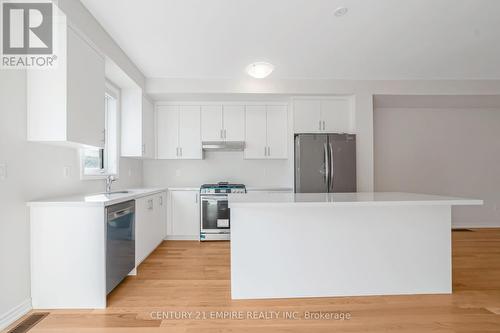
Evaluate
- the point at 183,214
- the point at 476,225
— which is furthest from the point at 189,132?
the point at 476,225

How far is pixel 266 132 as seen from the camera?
14.9ft

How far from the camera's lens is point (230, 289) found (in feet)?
7.98

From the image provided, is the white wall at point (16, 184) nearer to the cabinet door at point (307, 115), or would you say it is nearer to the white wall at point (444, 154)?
the cabinet door at point (307, 115)

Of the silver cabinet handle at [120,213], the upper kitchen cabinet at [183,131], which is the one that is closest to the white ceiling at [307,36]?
the upper kitchen cabinet at [183,131]

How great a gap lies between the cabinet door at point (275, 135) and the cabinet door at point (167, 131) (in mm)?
1608

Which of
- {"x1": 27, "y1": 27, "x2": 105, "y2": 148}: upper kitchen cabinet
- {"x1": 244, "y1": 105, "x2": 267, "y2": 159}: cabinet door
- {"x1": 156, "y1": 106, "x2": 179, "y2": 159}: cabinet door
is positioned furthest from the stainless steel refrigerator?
{"x1": 27, "y1": 27, "x2": 105, "y2": 148}: upper kitchen cabinet

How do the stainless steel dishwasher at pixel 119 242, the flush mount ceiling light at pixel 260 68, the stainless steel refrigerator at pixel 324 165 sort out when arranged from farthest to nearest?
the stainless steel refrigerator at pixel 324 165, the flush mount ceiling light at pixel 260 68, the stainless steel dishwasher at pixel 119 242

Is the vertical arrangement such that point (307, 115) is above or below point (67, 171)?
above

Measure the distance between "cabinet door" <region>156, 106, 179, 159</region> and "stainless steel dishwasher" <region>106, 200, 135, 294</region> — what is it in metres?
1.78

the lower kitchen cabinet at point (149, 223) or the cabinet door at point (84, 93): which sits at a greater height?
the cabinet door at point (84, 93)

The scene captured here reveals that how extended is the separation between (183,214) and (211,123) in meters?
1.62

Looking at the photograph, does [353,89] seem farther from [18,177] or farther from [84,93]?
[18,177]

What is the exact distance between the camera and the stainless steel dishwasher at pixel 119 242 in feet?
7.10

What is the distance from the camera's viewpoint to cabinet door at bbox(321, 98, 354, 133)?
4281 mm
